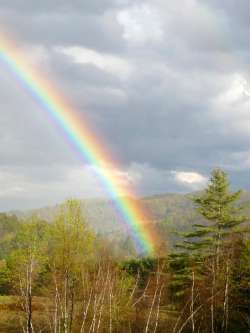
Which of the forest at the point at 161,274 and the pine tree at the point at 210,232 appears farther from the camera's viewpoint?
the pine tree at the point at 210,232

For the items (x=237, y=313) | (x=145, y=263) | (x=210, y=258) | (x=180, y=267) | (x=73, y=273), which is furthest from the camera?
(x=145, y=263)

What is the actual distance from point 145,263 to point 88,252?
43.9 m

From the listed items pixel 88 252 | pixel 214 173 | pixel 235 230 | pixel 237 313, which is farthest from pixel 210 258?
pixel 88 252

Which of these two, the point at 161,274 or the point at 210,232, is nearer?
the point at 161,274

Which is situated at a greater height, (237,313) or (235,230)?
(235,230)

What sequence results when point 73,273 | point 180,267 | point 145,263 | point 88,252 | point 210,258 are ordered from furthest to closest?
1. point 145,263
2. point 180,267
3. point 210,258
4. point 88,252
5. point 73,273

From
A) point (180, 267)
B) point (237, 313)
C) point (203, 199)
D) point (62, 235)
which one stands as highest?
point (203, 199)

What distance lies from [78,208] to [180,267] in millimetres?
17605

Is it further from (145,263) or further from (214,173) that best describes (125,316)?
(145,263)

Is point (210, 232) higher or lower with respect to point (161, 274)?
higher

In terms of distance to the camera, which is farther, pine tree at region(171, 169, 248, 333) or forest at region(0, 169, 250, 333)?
pine tree at region(171, 169, 248, 333)

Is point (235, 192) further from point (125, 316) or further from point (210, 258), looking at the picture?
point (125, 316)

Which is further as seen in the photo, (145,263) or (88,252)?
(145,263)

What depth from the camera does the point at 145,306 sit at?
38906 mm
